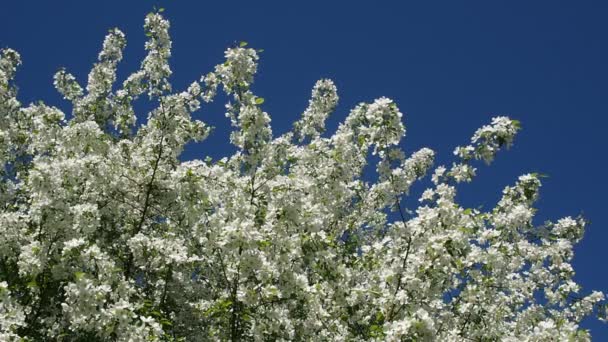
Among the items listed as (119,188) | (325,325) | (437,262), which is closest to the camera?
(437,262)

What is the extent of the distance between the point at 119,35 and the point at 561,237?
1151 cm

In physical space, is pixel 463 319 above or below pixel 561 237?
below

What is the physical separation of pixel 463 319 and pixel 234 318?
3.78m

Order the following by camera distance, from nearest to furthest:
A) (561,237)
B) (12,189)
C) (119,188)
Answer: (119,188)
(12,189)
(561,237)

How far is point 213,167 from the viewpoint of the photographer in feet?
35.9

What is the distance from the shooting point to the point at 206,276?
10969 millimetres

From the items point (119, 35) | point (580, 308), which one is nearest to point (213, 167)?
point (119, 35)

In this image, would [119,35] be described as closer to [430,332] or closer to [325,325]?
[325,325]

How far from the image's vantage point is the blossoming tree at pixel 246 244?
837cm

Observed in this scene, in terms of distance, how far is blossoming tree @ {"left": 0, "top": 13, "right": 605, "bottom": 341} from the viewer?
8367mm

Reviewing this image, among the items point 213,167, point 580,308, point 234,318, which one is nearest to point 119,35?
point 213,167

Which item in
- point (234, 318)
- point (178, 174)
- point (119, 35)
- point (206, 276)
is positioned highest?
point (119, 35)

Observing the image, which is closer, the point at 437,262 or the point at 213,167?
the point at 437,262

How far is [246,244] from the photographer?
817 cm
